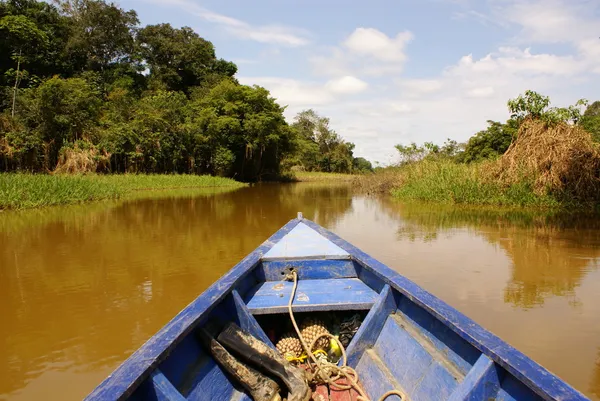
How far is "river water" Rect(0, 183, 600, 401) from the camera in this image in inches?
126

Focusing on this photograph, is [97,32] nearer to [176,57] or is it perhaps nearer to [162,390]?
[176,57]

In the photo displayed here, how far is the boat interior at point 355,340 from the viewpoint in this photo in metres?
1.66

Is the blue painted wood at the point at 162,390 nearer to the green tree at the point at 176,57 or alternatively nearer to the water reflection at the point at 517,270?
the water reflection at the point at 517,270

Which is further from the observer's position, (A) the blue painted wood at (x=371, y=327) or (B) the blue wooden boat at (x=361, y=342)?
(A) the blue painted wood at (x=371, y=327)

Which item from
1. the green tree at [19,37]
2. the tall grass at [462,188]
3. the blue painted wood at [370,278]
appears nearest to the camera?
the blue painted wood at [370,278]

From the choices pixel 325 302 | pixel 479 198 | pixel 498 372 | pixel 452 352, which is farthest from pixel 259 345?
pixel 479 198

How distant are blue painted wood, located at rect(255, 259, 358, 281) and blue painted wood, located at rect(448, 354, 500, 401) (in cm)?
165

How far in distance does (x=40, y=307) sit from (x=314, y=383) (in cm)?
324

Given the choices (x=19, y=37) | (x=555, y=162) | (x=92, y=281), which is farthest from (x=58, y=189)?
(x=19, y=37)

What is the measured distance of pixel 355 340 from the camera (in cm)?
246

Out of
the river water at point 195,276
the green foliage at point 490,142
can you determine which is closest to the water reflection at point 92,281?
the river water at point 195,276

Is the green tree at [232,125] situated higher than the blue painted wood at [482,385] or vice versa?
the green tree at [232,125]

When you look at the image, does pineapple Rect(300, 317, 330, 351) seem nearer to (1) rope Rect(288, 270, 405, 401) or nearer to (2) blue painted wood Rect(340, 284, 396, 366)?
(1) rope Rect(288, 270, 405, 401)

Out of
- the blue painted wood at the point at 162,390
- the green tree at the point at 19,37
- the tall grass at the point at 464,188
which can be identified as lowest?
the blue painted wood at the point at 162,390
